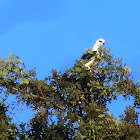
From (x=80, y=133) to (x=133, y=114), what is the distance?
2.29 meters

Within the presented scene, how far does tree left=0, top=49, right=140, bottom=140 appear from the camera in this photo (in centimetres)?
1434

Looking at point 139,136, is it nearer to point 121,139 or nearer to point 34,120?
point 121,139

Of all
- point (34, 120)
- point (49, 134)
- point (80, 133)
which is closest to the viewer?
point (80, 133)

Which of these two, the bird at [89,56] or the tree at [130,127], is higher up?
the bird at [89,56]

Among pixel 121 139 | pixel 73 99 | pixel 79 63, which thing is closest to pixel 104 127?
pixel 121 139

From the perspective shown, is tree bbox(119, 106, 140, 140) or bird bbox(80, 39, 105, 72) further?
bird bbox(80, 39, 105, 72)

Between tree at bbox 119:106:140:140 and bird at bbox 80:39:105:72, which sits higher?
bird at bbox 80:39:105:72

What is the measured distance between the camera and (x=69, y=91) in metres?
14.5

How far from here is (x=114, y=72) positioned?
15.1 metres

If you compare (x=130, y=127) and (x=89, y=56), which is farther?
(x=89, y=56)

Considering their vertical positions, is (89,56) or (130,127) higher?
(89,56)

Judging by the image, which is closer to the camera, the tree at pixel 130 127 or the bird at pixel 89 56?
the tree at pixel 130 127

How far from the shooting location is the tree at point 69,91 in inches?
564

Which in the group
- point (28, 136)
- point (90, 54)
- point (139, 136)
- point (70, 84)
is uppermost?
point (90, 54)
